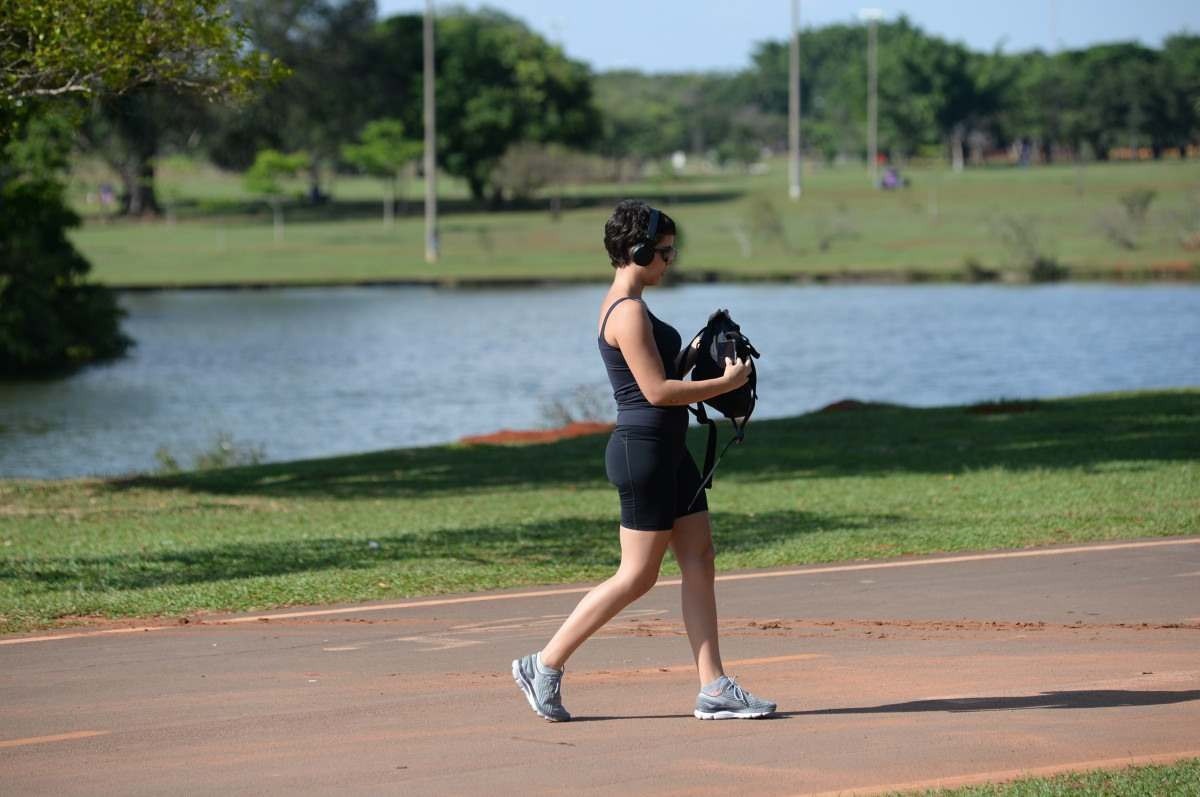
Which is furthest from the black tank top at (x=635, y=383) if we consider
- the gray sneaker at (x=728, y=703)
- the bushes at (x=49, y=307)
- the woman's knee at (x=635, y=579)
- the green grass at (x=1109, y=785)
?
the bushes at (x=49, y=307)

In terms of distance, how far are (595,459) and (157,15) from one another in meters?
7.23

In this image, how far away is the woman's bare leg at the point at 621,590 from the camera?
23.5 feet

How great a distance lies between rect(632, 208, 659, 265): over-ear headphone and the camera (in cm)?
702

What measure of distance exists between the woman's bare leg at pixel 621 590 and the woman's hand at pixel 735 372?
701 millimetres

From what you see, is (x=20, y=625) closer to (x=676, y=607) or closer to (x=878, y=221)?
(x=676, y=607)

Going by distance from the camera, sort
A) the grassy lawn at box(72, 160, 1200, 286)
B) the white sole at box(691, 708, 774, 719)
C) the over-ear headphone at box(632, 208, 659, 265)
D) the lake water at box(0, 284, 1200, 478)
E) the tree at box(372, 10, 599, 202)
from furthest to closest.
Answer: the tree at box(372, 10, 599, 202) < the grassy lawn at box(72, 160, 1200, 286) < the lake water at box(0, 284, 1200, 478) < the white sole at box(691, 708, 774, 719) < the over-ear headphone at box(632, 208, 659, 265)

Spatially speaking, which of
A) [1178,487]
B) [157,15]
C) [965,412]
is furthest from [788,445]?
[157,15]

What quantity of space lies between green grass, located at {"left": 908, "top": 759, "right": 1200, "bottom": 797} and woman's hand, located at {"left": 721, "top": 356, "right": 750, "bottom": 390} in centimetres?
181

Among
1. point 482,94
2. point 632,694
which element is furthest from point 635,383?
point 482,94

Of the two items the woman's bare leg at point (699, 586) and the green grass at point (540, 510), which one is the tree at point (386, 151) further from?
the woman's bare leg at point (699, 586)

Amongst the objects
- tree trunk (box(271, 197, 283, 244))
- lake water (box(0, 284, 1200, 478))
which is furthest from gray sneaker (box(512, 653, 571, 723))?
tree trunk (box(271, 197, 283, 244))

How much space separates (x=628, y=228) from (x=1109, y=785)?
284 cm

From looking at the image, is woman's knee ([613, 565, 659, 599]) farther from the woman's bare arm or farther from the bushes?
the bushes

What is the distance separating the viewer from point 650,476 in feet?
23.2
